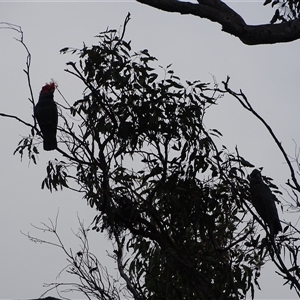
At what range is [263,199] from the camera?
4488mm

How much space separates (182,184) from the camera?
4.43 m

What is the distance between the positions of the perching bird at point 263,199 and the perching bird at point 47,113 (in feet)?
5.14

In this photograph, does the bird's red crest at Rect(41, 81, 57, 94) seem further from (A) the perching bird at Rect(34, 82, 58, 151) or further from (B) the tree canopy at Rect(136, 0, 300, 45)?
(B) the tree canopy at Rect(136, 0, 300, 45)

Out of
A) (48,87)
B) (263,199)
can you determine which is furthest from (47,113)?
(263,199)

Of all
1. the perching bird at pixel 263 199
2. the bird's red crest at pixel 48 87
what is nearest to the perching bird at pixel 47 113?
the bird's red crest at pixel 48 87

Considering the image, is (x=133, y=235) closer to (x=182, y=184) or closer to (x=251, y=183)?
(x=182, y=184)

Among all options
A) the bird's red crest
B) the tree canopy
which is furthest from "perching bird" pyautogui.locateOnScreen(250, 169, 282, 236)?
the bird's red crest

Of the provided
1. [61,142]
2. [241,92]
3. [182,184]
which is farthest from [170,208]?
[241,92]

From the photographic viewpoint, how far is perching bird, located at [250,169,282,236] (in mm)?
4438

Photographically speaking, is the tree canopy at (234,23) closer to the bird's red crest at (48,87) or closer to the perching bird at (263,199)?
the perching bird at (263,199)

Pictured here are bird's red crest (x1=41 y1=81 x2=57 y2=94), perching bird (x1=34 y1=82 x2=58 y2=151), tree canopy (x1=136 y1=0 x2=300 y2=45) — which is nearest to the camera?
tree canopy (x1=136 y1=0 x2=300 y2=45)

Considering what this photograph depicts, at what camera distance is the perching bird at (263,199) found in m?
4.44

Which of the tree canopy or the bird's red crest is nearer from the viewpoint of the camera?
the tree canopy

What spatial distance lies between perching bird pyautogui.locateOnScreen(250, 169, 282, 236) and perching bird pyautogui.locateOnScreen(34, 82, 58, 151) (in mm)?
1568
